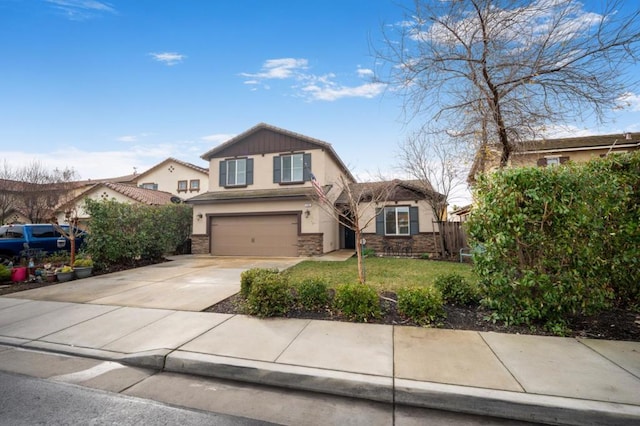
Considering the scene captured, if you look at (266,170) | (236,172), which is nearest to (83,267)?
(236,172)

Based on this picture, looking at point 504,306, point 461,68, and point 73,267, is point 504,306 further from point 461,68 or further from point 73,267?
point 73,267

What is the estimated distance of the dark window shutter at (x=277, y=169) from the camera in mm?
15039

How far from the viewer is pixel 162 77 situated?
10703 millimetres

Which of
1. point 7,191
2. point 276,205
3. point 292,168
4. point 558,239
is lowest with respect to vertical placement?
point 558,239

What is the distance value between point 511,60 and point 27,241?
57.6ft

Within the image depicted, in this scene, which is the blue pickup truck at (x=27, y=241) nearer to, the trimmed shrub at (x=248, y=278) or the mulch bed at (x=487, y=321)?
the trimmed shrub at (x=248, y=278)

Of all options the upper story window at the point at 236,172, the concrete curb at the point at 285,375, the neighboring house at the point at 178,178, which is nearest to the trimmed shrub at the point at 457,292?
the concrete curb at the point at 285,375

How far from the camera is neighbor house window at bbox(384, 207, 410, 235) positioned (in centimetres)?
1460

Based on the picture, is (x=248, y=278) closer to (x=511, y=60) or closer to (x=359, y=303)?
(x=359, y=303)

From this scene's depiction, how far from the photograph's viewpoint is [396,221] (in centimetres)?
1473

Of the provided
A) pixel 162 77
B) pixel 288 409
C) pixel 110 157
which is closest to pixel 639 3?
pixel 288 409

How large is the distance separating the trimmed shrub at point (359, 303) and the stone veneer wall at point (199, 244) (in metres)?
12.3

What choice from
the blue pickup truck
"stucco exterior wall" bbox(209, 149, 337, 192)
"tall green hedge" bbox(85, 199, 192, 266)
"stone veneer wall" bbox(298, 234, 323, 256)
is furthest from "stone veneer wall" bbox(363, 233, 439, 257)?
the blue pickup truck

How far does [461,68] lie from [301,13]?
16.0 feet
